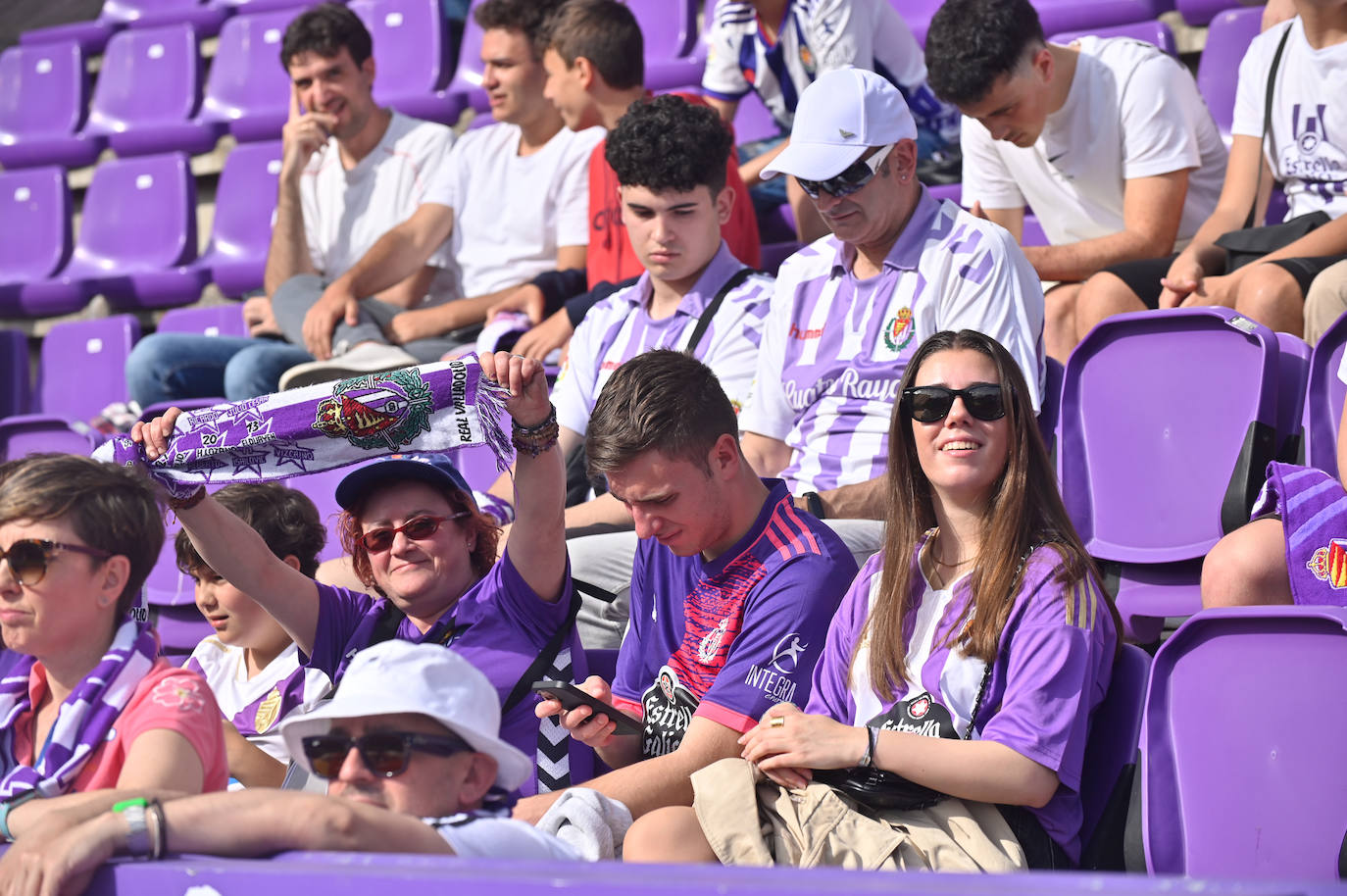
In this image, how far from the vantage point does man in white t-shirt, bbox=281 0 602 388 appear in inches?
191

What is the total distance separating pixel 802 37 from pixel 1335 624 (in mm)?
2981

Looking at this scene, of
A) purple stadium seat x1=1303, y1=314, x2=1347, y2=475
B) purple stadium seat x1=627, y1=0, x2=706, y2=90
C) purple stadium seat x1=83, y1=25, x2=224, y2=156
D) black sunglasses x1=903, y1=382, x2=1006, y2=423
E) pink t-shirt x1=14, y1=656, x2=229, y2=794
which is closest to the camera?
pink t-shirt x1=14, y1=656, x2=229, y2=794

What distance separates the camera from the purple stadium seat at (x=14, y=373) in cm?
624

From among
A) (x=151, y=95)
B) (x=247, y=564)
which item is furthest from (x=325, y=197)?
(x=247, y=564)

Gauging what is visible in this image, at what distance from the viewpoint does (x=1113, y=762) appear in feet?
7.04

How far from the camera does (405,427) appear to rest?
8.67ft

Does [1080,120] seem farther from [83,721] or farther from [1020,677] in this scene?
[83,721]

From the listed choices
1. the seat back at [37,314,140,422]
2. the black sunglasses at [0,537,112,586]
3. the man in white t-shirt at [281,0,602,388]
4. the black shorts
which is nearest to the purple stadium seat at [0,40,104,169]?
the seat back at [37,314,140,422]

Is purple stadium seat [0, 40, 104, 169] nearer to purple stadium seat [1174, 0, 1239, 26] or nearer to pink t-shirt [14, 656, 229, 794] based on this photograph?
purple stadium seat [1174, 0, 1239, 26]

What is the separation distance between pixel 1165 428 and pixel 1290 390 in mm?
262

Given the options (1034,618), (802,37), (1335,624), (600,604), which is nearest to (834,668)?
(1034,618)

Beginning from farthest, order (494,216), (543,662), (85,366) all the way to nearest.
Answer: (85,366) → (494,216) → (543,662)

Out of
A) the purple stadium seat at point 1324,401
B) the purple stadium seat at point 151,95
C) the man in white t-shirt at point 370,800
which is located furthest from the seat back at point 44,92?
the man in white t-shirt at point 370,800

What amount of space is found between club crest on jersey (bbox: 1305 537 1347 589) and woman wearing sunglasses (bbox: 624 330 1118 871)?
1.75 feet
